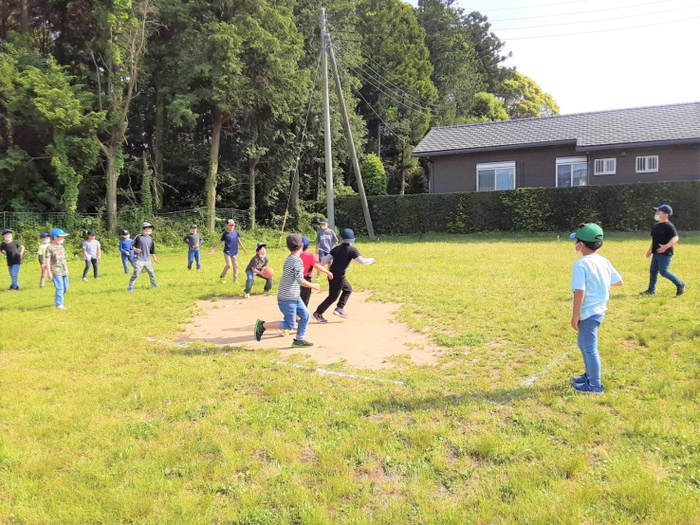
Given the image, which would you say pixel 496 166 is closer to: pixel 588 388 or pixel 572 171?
pixel 572 171

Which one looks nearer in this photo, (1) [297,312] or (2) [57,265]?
(1) [297,312]

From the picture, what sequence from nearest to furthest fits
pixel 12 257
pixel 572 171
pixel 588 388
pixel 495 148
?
pixel 588 388, pixel 12 257, pixel 572 171, pixel 495 148

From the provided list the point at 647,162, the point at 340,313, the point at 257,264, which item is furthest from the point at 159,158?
the point at 647,162

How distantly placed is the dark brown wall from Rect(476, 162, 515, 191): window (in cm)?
24

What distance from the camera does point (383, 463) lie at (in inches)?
160

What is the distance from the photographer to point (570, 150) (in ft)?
88.4

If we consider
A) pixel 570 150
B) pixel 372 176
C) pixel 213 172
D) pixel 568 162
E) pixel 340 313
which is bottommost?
pixel 340 313

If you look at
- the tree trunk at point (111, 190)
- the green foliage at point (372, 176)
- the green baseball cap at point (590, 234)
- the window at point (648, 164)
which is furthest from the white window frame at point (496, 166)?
the green baseball cap at point (590, 234)

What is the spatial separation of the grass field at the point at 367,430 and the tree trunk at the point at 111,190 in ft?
66.7

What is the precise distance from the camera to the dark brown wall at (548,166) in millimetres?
24531

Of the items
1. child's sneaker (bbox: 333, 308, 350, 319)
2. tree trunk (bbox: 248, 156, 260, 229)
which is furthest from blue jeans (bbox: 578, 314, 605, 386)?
tree trunk (bbox: 248, 156, 260, 229)

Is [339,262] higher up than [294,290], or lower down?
higher up

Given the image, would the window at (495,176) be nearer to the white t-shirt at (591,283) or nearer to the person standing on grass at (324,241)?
the person standing on grass at (324,241)

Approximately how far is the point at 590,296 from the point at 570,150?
80.3ft
